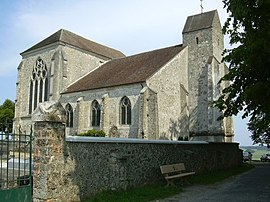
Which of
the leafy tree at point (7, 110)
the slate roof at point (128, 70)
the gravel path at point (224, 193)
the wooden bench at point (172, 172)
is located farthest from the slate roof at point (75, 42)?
the gravel path at point (224, 193)

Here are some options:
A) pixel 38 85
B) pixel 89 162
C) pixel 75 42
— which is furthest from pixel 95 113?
pixel 89 162

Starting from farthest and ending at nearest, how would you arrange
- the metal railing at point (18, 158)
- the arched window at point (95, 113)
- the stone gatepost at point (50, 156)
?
the arched window at point (95, 113) < the stone gatepost at point (50, 156) < the metal railing at point (18, 158)

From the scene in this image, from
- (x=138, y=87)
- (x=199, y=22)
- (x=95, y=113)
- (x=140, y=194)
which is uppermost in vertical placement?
(x=199, y=22)

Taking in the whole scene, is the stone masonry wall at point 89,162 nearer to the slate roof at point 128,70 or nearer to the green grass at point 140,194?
the green grass at point 140,194

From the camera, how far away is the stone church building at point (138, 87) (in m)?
25.5

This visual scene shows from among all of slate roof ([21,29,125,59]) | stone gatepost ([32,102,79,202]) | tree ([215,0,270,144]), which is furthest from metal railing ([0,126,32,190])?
slate roof ([21,29,125,59])

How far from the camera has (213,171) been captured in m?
18.0

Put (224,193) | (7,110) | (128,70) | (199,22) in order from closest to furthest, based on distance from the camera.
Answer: (224,193), (128,70), (199,22), (7,110)

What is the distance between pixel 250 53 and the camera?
8320 millimetres

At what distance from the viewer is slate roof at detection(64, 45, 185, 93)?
26.6 meters

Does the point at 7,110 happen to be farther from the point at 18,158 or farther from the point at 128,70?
the point at 18,158

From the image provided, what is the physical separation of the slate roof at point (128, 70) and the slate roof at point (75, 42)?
3829 millimetres

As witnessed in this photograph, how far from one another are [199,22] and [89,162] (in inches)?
987

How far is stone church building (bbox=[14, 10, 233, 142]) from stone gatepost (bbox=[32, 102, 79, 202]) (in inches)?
580
